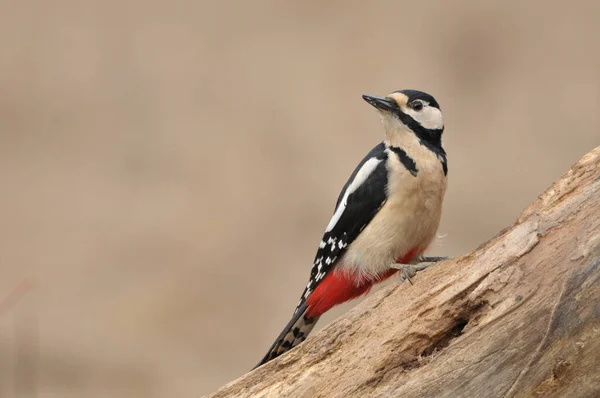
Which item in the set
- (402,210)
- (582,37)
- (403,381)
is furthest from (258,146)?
(403,381)

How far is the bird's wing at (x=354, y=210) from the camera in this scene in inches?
136

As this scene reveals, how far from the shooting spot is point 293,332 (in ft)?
11.7

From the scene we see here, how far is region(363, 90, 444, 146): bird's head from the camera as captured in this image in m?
3.53

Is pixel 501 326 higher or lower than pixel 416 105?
lower

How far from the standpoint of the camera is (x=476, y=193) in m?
6.90

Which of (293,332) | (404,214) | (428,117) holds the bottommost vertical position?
(293,332)

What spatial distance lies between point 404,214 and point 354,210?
21 centimetres

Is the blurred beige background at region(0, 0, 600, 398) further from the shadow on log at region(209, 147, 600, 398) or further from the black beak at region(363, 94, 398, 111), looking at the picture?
the shadow on log at region(209, 147, 600, 398)

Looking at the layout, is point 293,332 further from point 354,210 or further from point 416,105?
point 416,105

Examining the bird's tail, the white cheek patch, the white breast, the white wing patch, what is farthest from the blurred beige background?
the white cheek patch

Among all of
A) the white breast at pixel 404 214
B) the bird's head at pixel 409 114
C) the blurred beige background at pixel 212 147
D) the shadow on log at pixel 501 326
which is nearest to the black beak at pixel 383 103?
the bird's head at pixel 409 114

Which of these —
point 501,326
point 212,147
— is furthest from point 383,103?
point 212,147

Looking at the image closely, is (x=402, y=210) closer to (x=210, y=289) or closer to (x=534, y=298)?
(x=534, y=298)

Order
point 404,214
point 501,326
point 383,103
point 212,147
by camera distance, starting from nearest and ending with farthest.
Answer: point 501,326
point 404,214
point 383,103
point 212,147
